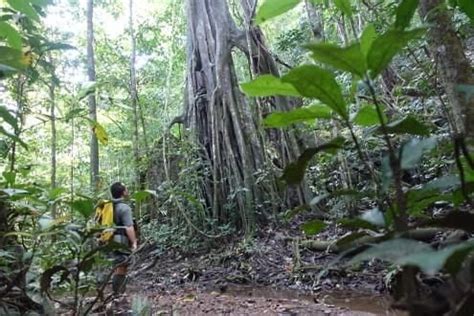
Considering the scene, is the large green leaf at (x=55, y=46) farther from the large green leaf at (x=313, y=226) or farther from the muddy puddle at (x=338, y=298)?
the muddy puddle at (x=338, y=298)

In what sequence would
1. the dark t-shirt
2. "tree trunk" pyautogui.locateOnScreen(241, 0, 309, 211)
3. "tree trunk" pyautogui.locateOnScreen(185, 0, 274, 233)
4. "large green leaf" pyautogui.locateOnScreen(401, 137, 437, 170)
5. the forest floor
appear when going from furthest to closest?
"tree trunk" pyautogui.locateOnScreen(241, 0, 309, 211)
"tree trunk" pyautogui.locateOnScreen(185, 0, 274, 233)
the dark t-shirt
the forest floor
"large green leaf" pyautogui.locateOnScreen(401, 137, 437, 170)

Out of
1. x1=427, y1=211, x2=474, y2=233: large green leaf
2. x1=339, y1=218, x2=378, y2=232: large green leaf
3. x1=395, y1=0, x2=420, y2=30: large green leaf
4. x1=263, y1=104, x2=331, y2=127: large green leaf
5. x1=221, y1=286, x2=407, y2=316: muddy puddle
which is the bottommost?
x1=221, y1=286, x2=407, y2=316: muddy puddle

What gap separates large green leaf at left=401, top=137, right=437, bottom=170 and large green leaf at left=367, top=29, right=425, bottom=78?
6.3 inches

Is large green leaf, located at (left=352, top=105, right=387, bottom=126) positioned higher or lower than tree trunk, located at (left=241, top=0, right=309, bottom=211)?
lower

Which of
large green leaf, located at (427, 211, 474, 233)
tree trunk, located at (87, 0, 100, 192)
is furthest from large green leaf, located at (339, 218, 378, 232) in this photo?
tree trunk, located at (87, 0, 100, 192)

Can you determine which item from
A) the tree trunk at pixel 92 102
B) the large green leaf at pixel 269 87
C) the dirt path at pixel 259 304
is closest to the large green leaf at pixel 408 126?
the large green leaf at pixel 269 87

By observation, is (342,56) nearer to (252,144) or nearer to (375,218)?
(375,218)

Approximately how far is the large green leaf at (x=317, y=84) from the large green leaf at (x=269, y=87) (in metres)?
0.12

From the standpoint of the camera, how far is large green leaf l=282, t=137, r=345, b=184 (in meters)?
1.03

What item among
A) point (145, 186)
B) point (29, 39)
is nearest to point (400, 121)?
point (29, 39)

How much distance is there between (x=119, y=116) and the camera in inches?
507

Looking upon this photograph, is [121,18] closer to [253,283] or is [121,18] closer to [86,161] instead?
[86,161]

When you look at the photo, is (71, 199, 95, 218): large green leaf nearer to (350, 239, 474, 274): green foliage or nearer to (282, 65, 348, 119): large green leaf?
(282, 65, 348, 119): large green leaf

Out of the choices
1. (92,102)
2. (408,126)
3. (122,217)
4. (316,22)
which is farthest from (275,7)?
(92,102)
